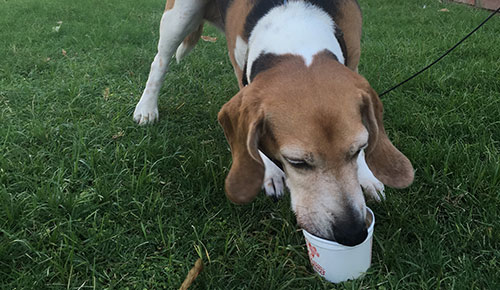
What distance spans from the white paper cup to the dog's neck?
89 cm

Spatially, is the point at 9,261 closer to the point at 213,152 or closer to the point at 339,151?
the point at 213,152

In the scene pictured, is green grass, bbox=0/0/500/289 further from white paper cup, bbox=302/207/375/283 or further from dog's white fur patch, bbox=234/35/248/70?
dog's white fur patch, bbox=234/35/248/70

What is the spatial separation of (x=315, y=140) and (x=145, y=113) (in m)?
2.09

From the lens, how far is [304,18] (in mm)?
2504

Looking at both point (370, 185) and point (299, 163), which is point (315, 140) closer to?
point (299, 163)

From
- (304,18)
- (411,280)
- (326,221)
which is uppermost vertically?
(304,18)

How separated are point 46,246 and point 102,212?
36cm

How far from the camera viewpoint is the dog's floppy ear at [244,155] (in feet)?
6.64

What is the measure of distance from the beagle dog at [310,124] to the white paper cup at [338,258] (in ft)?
0.13

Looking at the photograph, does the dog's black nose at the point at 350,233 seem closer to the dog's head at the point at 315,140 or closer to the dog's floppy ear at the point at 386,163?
the dog's head at the point at 315,140

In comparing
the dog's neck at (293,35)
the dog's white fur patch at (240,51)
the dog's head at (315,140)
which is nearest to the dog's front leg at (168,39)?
the dog's white fur patch at (240,51)

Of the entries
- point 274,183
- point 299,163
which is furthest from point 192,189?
point 299,163

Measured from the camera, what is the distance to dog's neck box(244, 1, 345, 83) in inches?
89.9

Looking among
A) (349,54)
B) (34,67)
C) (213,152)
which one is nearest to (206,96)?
(213,152)
